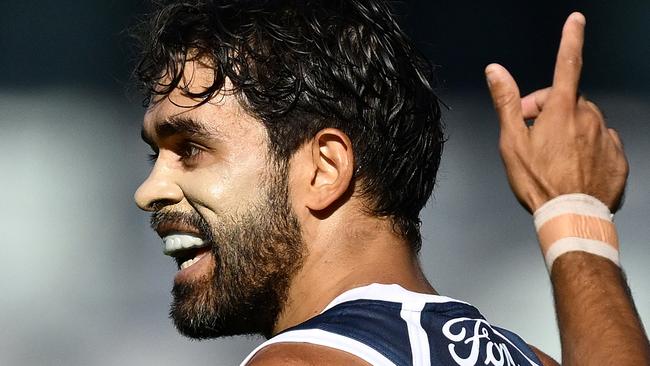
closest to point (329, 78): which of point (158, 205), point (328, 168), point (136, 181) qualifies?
point (328, 168)

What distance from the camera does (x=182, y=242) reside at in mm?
2029

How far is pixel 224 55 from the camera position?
2.04 meters

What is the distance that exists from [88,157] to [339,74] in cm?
244

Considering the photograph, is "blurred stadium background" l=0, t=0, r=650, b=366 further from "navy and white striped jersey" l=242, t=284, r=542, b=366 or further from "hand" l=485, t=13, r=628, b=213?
"hand" l=485, t=13, r=628, b=213

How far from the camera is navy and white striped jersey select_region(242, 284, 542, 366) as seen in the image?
1.62m

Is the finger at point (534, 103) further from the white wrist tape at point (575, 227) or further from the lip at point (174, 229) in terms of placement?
the lip at point (174, 229)

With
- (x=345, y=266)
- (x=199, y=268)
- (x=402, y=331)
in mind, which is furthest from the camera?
(x=199, y=268)

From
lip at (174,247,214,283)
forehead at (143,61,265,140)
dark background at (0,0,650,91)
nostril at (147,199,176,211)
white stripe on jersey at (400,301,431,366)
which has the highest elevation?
dark background at (0,0,650,91)

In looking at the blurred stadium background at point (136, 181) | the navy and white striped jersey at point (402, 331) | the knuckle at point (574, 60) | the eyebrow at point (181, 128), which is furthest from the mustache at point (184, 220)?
the blurred stadium background at point (136, 181)

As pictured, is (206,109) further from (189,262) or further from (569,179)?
(569,179)

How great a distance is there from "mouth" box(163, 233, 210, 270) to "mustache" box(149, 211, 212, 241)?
0.02 metres

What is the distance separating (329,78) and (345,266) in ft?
1.12

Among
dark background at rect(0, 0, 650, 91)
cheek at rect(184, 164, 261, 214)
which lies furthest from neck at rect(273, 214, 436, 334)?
dark background at rect(0, 0, 650, 91)

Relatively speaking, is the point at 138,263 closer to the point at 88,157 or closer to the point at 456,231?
the point at 88,157
